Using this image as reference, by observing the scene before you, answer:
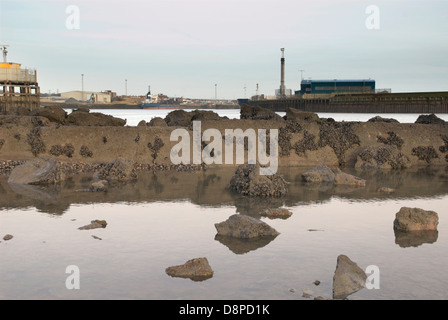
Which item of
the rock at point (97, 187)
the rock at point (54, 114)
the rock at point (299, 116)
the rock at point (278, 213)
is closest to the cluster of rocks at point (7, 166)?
the rock at point (97, 187)

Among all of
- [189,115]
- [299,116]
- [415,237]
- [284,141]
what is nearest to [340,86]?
[299,116]

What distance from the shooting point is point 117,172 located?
18.8m

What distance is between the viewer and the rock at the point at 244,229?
1069cm

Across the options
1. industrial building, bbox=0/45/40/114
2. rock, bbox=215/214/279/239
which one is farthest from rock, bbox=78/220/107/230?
industrial building, bbox=0/45/40/114

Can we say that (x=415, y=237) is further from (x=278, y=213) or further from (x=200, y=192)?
(x=200, y=192)

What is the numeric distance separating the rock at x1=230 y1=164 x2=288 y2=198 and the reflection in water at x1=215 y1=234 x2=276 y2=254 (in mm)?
4778

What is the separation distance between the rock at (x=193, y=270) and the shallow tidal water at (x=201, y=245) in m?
0.16

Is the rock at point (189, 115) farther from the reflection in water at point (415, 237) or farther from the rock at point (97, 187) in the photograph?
the reflection in water at point (415, 237)

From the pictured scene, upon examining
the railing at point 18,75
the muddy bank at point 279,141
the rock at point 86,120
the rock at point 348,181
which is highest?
the railing at point 18,75

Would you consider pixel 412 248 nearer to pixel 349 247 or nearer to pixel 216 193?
pixel 349 247

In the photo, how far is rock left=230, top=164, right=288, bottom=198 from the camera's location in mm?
15383

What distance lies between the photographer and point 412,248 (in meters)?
10.1

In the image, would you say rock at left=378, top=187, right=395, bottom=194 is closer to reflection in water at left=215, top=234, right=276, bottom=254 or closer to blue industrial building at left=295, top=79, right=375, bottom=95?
reflection in water at left=215, top=234, right=276, bottom=254

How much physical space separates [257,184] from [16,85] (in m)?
59.7
